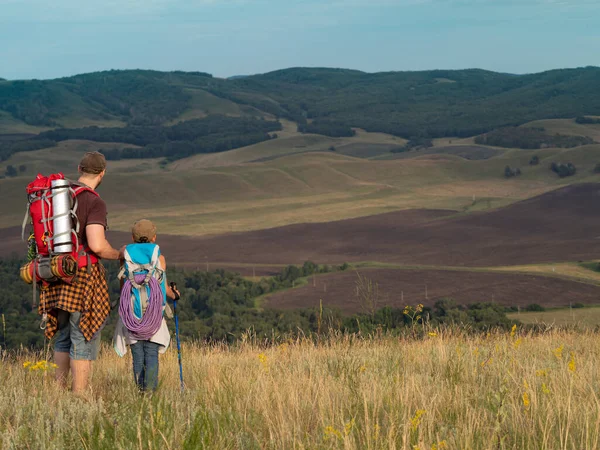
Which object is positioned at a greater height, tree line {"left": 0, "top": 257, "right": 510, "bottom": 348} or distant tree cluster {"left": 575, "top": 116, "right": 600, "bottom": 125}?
distant tree cluster {"left": 575, "top": 116, "right": 600, "bottom": 125}

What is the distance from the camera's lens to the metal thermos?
5.37m

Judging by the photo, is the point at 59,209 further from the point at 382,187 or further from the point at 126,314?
the point at 382,187

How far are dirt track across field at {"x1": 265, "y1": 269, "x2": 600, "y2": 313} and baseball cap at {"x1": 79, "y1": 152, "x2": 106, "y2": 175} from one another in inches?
1290

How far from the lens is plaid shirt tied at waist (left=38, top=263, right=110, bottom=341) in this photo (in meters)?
5.54

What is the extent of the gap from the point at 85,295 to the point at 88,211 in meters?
0.63

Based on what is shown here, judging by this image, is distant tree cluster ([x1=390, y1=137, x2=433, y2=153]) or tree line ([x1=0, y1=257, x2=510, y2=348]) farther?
distant tree cluster ([x1=390, y1=137, x2=433, y2=153])

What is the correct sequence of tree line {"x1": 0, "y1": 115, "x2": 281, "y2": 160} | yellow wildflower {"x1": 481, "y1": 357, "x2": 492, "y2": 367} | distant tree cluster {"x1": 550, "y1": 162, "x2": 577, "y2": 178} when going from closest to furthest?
yellow wildflower {"x1": 481, "y1": 357, "x2": 492, "y2": 367} < distant tree cluster {"x1": 550, "y1": 162, "x2": 577, "y2": 178} < tree line {"x1": 0, "y1": 115, "x2": 281, "y2": 160}

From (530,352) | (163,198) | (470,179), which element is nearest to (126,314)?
(530,352)

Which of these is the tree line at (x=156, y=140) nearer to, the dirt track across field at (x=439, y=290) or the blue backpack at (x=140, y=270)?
the dirt track across field at (x=439, y=290)

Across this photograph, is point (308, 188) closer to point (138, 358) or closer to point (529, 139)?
point (529, 139)

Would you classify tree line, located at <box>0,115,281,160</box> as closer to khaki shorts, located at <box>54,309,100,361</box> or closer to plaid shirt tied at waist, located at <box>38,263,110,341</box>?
khaki shorts, located at <box>54,309,100,361</box>

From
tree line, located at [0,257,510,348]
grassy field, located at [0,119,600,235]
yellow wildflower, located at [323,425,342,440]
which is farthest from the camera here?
grassy field, located at [0,119,600,235]

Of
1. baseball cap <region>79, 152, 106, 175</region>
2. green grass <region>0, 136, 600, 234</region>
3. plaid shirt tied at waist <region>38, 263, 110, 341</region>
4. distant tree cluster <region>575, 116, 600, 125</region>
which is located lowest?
green grass <region>0, 136, 600, 234</region>

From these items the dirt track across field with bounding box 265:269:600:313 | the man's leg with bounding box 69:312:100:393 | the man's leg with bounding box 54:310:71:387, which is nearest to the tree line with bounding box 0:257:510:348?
the dirt track across field with bounding box 265:269:600:313
